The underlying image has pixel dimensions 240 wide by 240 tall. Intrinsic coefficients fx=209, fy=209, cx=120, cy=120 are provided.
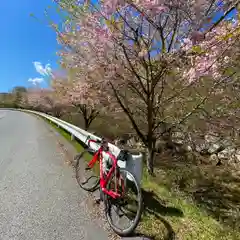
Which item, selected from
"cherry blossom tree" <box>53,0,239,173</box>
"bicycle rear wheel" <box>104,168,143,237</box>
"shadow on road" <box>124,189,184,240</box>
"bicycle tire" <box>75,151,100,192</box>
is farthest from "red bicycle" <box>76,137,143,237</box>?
"cherry blossom tree" <box>53,0,239,173</box>

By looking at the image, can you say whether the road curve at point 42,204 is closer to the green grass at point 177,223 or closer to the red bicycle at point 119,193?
the red bicycle at point 119,193

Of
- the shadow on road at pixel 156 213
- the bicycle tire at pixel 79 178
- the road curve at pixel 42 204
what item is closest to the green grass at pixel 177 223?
the shadow on road at pixel 156 213

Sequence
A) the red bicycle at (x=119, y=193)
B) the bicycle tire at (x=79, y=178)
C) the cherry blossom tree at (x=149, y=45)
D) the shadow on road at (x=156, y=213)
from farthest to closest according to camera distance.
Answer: the bicycle tire at (x=79, y=178), the cherry blossom tree at (x=149, y=45), the red bicycle at (x=119, y=193), the shadow on road at (x=156, y=213)

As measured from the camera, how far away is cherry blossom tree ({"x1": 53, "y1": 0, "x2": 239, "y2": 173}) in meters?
3.09

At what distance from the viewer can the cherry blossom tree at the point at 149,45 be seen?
3093 millimetres

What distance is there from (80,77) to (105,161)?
11.3 ft

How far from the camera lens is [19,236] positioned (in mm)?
2598

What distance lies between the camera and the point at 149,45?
14.0 feet

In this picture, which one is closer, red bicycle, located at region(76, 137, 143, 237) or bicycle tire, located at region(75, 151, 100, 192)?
red bicycle, located at region(76, 137, 143, 237)

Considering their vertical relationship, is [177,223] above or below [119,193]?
below

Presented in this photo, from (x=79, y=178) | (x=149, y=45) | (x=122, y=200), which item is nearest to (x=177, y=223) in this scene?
(x=122, y=200)

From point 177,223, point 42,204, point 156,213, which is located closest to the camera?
point 177,223

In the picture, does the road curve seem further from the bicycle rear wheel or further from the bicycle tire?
the bicycle rear wheel

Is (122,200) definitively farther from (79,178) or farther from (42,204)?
(79,178)
